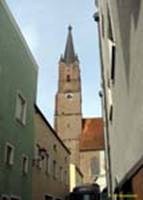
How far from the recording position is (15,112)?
48.2 feet

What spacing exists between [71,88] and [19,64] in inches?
1565

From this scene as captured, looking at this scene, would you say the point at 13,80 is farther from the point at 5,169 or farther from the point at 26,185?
the point at 26,185

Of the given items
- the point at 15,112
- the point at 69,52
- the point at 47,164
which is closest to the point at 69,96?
the point at 69,52

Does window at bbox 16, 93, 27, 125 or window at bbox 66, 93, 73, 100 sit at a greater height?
window at bbox 66, 93, 73, 100

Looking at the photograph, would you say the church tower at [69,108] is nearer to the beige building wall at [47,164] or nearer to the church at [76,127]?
the church at [76,127]

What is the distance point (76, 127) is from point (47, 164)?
32.3 metres

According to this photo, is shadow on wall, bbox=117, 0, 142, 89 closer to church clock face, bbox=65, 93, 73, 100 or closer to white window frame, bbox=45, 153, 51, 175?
white window frame, bbox=45, 153, 51, 175

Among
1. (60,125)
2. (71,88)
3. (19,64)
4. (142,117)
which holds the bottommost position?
(142,117)

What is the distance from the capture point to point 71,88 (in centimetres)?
5534

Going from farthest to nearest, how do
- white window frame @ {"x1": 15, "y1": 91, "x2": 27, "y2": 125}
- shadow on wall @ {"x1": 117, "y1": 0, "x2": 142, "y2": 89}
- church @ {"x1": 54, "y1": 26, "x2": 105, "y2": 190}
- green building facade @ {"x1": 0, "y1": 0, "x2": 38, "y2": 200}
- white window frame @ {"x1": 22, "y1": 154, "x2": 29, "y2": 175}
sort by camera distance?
church @ {"x1": 54, "y1": 26, "x2": 105, "y2": 190}
white window frame @ {"x1": 22, "y1": 154, "x2": 29, "y2": 175}
white window frame @ {"x1": 15, "y1": 91, "x2": 27, "y2": 125}
green building facade @ {"x1": 0, "y1": 0, "x2": 38, "y2": 200}
shadow on wall @ {"x1": 117, "y1": 0, "x2": 142, "y2": 89}

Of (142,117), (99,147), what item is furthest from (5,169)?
(99,147)

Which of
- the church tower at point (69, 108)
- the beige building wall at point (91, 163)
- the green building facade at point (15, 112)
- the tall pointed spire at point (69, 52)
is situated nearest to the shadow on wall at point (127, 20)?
the green building facade at point (15, 112)

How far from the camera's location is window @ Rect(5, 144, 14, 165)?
A: 44.7 feet

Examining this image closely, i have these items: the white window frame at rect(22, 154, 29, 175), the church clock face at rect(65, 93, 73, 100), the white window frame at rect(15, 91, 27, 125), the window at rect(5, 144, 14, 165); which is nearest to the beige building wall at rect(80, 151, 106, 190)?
the church clock face at rect(65, 93, 73, 100)
